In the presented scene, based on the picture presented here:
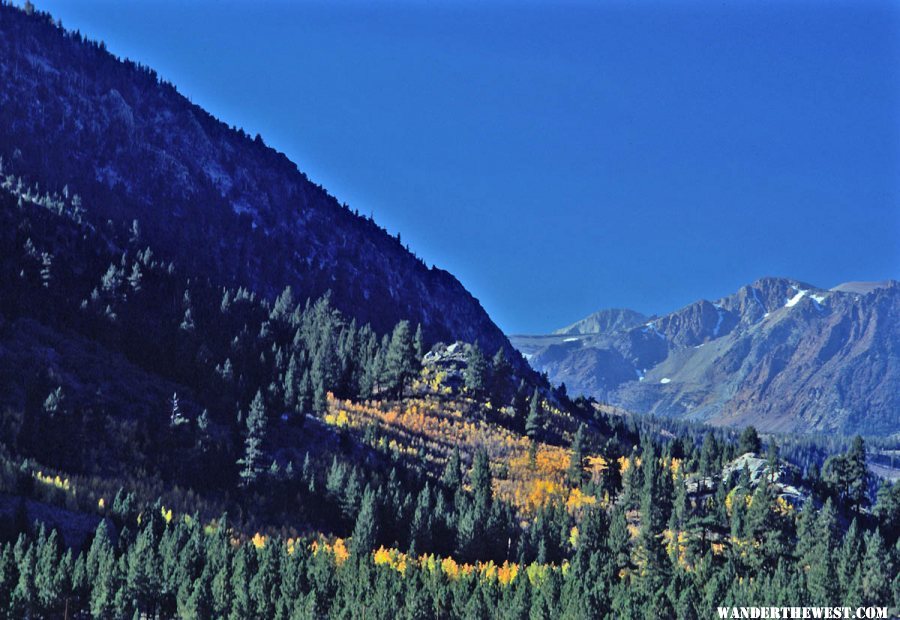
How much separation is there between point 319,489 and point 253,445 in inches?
374

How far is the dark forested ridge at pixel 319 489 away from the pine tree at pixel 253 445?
324mm

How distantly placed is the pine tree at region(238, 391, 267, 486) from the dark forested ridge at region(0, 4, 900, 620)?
0.32 meters

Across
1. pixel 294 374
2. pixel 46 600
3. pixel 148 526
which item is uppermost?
pixel 294 374

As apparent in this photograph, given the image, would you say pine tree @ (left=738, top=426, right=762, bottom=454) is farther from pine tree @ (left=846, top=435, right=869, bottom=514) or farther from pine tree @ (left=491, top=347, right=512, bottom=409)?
pine tree @ (left=491, top=347, right=512, bottom=409)

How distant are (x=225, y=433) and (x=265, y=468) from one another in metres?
9.48

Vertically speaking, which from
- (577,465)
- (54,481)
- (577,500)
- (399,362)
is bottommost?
(54,481)

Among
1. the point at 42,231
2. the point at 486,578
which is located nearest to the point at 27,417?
the point at 486,578

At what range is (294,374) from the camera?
5468 inches

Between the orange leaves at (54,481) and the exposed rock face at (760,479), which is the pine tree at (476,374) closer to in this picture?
the exposed rock face at (760,479)

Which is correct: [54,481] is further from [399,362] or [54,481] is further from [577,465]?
[399,362]

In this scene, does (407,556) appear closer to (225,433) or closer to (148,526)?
(148,526)

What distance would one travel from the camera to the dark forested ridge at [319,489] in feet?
228

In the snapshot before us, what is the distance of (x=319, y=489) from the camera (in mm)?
102750

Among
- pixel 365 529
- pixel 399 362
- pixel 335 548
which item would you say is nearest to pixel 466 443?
pixel 399 362
